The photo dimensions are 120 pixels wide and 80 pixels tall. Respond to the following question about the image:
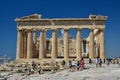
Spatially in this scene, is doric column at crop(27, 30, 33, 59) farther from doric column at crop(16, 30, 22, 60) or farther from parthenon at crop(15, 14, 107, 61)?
doric column at crop(16, 30, 22, 60)

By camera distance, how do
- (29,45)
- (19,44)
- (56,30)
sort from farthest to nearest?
(19,44)
(29,45)
(56,30)

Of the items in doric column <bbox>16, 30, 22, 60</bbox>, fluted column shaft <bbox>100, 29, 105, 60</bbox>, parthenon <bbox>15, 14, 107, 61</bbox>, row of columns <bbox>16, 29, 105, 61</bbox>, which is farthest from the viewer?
doric column <bbox>16, 30, 22, 60</bbox>

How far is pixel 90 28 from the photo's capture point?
234 feet

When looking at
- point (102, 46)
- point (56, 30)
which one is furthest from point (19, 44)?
point (102, 46)

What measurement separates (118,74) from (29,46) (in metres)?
37.7

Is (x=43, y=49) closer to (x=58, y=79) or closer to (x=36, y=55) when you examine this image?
(x=36, y=55)

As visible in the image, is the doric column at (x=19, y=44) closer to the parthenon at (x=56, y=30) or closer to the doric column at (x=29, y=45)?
the parthenon at (x=56, y=30)

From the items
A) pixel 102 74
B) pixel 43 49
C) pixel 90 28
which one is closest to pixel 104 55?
pixel 90 28

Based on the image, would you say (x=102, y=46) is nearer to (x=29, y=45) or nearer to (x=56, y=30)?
(x=56, y=30)

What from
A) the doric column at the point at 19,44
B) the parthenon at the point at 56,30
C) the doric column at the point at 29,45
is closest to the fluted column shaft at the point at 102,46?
the parthenon at the point at 56,30

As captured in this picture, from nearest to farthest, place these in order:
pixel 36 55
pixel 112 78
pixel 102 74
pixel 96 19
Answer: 1. pixel 112 78
2. pixel 102 74
3. pixel 96 19
4. pixel 36 55

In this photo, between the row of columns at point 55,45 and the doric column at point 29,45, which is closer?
the row of columns at point 55,45

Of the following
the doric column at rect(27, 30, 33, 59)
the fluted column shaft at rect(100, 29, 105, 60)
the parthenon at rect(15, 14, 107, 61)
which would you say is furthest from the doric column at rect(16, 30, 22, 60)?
the fluted column shaft at rect(100, 29, 105, 60)

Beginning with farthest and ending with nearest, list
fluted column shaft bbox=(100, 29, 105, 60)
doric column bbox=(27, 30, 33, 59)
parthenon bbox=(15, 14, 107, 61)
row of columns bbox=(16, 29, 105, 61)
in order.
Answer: doric column bbox=(27, 30, 33, 59) < row of columns bbox=(16, 29, 105, 61) < fluted column shaft bbox=(100, 29, 105, 60) < parthenon bbox=(15, 14, 107, 61)
